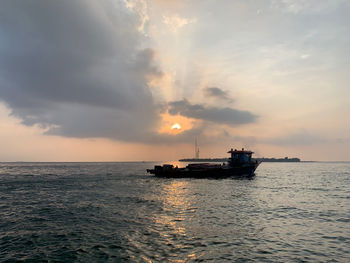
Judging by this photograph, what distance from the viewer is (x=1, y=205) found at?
30.5 meters

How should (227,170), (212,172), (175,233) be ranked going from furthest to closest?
(212,172) → (227,170) → (175,233)

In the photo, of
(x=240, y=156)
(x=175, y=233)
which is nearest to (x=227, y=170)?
(x=240, y=156)

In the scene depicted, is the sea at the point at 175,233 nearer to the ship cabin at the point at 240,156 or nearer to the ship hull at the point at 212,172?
the ship hull at the point at 212,172

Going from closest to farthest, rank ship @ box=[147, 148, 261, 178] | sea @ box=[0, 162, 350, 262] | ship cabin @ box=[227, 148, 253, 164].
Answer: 1. sea @ box=[0, 162, 350, 262]
2. ship @ box=[147, 148, 261, 178]
3. ship cabin @ box=[227, 148, 253, 164]

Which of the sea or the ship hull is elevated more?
the ship hull

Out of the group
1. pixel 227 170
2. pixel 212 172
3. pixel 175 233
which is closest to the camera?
pixel 175 233

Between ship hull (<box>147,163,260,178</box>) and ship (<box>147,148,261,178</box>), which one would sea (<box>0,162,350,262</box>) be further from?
ship (<box>147,148,261,178</box>)

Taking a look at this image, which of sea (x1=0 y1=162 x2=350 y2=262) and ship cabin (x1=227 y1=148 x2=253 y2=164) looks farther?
ship cabin (x1=227 y1=148 x2=253 y2=164)

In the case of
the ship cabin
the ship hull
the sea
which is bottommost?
the sea

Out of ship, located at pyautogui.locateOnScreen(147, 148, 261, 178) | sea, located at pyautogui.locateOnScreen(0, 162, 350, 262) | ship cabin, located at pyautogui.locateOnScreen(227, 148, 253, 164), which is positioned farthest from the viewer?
ship cabin, located at pyautogui.locateOnScreen(227, 148, 253, 164)

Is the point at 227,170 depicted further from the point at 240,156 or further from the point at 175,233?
the point at 175,233

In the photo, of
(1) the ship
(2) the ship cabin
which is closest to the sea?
(1) the ship

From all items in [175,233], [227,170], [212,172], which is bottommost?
[175,233]

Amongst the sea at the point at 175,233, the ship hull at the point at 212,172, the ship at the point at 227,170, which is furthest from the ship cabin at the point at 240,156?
the sea at the point at 175,233
